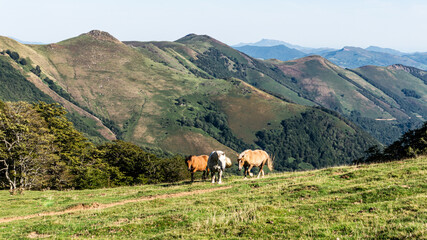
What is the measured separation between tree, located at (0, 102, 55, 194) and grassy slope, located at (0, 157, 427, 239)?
16622 millimetres

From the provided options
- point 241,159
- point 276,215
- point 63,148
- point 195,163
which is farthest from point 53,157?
point 276,215

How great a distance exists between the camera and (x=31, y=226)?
1684 centimetres

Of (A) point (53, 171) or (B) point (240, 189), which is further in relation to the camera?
(A) point (53, 171)

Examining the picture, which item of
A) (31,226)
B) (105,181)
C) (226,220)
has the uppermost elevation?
(226,220)

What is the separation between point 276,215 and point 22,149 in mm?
37448

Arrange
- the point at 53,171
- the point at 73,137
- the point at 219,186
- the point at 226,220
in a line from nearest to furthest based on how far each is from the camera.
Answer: the point at 226,220 → the point at 219,186 → the point at 53,171 → the point at 73,137

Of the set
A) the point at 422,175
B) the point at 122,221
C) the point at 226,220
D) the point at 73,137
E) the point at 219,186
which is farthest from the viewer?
the point at 73,137

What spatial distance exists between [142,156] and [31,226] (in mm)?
56216

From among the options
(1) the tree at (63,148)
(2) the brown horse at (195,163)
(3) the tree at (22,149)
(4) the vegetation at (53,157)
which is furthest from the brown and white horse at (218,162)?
(1) the tree at (63,148)

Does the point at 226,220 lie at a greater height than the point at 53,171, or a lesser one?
greater

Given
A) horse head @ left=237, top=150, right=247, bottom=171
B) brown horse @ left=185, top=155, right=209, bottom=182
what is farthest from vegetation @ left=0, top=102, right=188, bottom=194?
horse head @ left=237, top=150, right=247, bottom=171

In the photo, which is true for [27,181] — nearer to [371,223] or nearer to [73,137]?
[73,137]

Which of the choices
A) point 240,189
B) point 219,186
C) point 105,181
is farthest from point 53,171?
point 240,189

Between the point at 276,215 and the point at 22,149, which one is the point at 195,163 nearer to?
the point at 276,215
